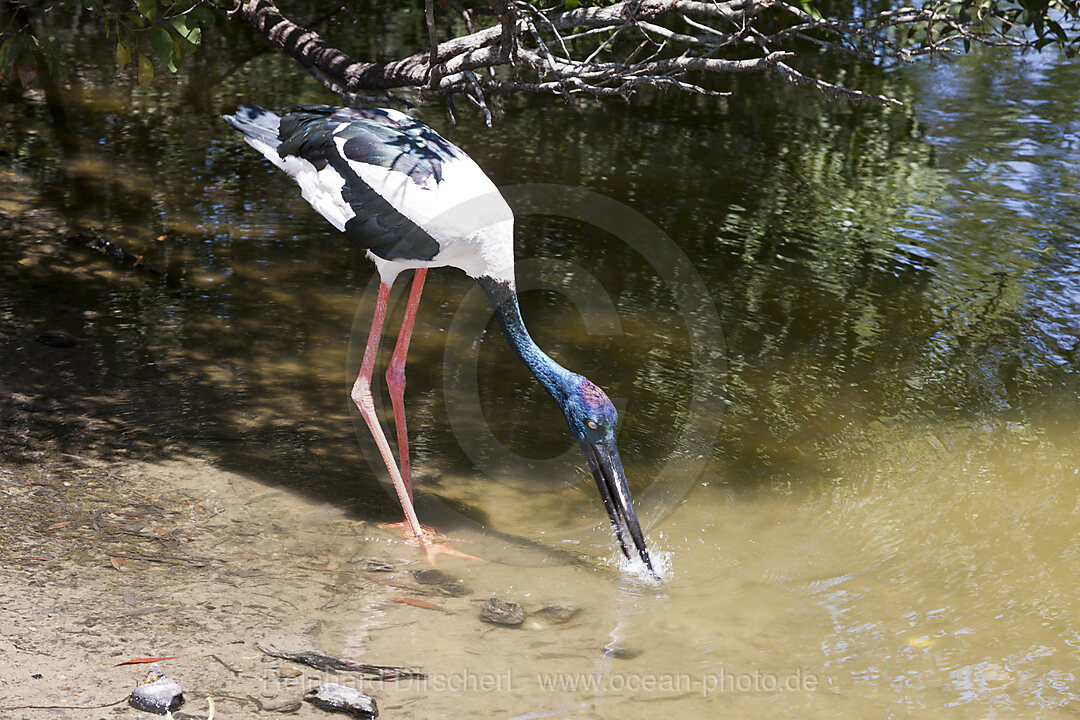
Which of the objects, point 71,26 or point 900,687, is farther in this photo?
point 71,26

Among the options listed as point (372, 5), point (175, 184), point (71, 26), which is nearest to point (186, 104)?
point (175, 184)

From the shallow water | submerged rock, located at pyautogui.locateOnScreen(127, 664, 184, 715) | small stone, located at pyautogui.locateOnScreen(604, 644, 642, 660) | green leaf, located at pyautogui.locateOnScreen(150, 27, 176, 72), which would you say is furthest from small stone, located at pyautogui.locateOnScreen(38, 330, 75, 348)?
small stone, located at pyautogui.locateOnScreen(604, 644, 642, 660)

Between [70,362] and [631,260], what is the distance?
143 inches

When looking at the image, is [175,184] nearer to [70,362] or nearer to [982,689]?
[70,362]

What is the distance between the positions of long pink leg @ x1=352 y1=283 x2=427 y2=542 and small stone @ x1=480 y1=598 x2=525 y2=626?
553 millimetres

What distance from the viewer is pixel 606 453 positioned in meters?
4.20

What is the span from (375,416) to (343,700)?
5.49 feet

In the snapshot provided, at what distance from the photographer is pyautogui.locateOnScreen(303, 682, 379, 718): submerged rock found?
3.23m

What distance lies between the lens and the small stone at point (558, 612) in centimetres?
395

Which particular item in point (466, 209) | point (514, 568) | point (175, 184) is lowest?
point (514, 568)

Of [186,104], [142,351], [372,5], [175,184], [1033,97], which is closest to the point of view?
[142,351]

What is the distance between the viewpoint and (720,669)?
3697 millimetres

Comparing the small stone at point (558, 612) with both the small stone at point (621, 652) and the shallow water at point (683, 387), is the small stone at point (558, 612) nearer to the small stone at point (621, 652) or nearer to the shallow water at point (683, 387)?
the shallow water at point (683, 387)

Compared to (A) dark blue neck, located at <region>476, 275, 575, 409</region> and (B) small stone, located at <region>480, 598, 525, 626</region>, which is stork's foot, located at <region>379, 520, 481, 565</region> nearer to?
(B) small stone, located at <region>480, 598, 525, 626</region>
